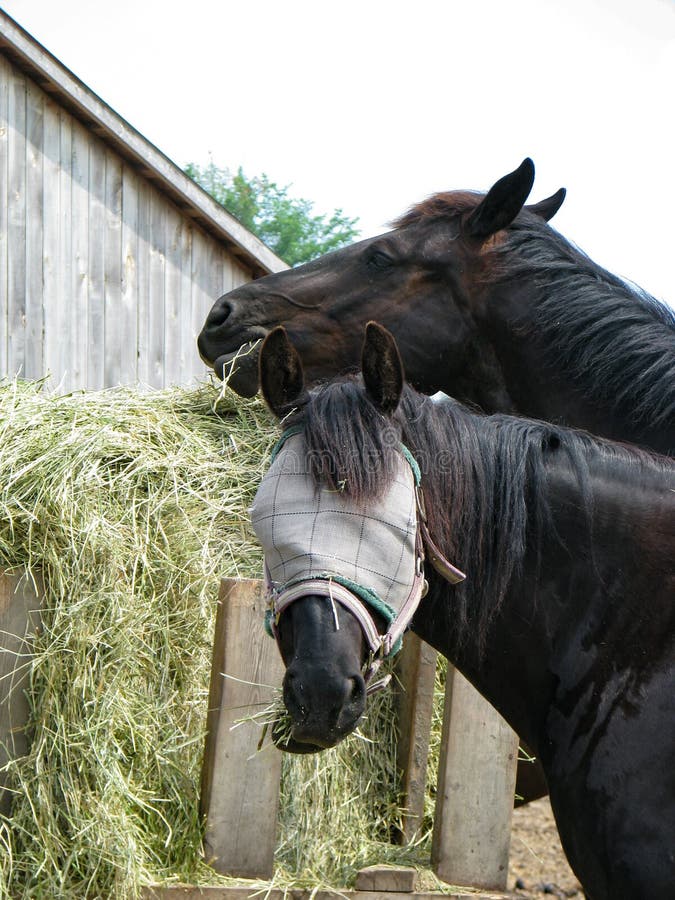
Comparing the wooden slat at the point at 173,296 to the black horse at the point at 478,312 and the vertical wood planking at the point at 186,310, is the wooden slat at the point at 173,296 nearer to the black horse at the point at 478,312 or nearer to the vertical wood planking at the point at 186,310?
the vertical wood planking at the point at 186,310

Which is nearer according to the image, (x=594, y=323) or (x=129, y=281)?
(x=594, y=323)

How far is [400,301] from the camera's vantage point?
367 centimetres

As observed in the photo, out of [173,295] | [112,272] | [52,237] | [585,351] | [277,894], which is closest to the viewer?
[277,894]

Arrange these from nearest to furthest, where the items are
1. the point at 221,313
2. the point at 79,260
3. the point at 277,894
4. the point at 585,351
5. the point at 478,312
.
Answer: the point at 277,894, the point at 585,351, the point at 478,312, the point at 221,313, the point at 79,260

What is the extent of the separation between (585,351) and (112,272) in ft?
17.9

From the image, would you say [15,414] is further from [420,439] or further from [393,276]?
[420,439]

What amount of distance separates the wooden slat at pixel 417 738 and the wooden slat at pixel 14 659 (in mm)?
1376

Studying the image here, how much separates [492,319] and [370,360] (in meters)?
1.68

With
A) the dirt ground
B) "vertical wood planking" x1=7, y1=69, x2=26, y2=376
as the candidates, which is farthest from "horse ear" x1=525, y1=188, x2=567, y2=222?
"vertical wood planking" x1=7, y1=69, x2=26, y2=376

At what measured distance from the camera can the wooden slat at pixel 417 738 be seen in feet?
11.4

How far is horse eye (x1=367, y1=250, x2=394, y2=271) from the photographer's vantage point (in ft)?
12.3

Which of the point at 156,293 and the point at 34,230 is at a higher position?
the point at 34,230

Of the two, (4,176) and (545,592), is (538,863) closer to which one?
(545,592)

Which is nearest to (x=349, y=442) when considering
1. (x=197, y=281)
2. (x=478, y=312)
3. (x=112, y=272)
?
(x=478, y=312)
